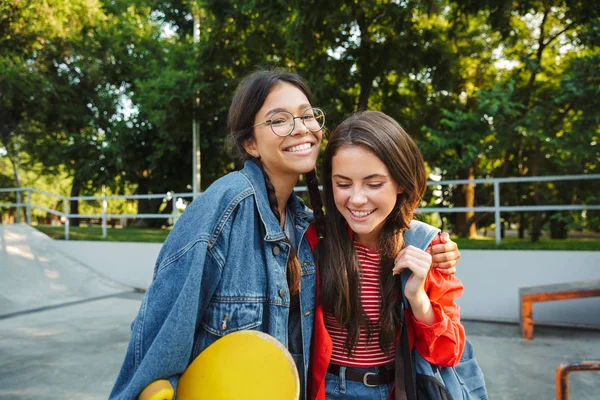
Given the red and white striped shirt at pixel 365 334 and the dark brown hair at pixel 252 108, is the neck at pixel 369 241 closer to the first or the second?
the red and white striped shirt at pixel 365 334

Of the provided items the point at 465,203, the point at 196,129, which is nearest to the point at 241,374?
the point at 465,203

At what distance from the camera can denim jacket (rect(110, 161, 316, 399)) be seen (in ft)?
4.42

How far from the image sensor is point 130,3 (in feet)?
63.0

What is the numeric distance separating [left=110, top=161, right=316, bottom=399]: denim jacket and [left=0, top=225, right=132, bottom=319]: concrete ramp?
6.60 m

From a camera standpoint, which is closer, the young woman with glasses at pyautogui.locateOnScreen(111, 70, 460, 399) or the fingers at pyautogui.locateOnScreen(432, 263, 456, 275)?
the young woman with glasses at pyautogui.locateOnScreen(111, 70, 460, 399)

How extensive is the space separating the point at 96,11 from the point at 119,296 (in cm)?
1076

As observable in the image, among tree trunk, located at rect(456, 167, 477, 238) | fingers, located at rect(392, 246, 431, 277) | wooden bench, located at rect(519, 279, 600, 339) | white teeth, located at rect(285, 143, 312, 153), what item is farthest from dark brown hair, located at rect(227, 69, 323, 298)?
tree trunk, located at rect(456, 167, 477, 238)

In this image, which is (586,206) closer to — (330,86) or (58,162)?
(330,86)

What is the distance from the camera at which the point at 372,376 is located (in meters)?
1.66

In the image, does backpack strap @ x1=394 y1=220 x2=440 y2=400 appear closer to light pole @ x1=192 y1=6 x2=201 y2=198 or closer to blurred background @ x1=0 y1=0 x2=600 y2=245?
blurred background @ x1=0 y1=0 x2=600 y2=245

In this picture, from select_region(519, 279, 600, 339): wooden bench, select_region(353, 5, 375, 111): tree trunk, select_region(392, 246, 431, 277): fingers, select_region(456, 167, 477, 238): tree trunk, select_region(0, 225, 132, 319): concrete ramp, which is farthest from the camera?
select_region(456, 167, 477, 238): tree trunk

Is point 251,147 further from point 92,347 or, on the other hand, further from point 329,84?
point 329,84

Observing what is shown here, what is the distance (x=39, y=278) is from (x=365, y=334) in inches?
342

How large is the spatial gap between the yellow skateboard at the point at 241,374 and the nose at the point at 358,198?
56 cm
